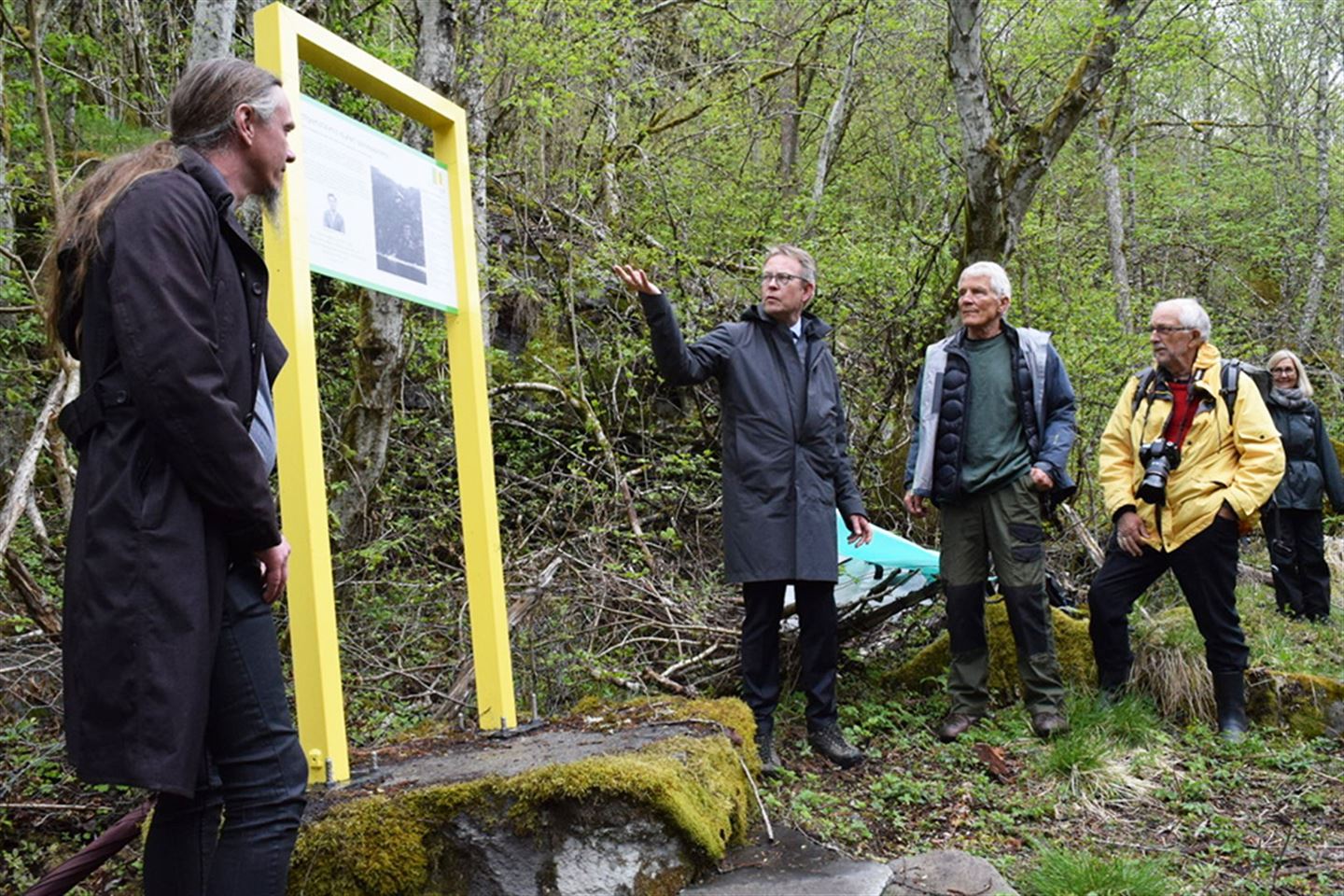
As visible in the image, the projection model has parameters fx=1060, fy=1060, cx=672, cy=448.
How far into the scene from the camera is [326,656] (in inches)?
122

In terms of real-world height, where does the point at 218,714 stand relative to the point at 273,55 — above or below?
below

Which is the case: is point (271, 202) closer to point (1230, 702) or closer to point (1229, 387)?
point (1229, 387)

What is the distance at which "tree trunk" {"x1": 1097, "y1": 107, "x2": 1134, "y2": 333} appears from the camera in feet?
46.2

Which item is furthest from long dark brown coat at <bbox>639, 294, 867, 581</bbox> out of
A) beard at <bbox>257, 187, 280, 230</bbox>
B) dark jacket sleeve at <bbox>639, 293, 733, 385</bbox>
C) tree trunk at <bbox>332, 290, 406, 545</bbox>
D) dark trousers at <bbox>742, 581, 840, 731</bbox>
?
tree trunk at <bbox>332, 290, 406, 545</bbox>

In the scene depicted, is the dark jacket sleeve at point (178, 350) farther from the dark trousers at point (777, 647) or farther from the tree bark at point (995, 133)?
the tree bark at point (995, 133)

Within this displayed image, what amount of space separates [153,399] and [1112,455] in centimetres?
461

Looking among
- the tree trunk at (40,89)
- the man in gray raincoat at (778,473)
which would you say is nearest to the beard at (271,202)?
the man in gray raincoat at (778,473)

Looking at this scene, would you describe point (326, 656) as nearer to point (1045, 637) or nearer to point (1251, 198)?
point (1045, 637)

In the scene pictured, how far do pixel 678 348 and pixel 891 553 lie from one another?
1.65 metres

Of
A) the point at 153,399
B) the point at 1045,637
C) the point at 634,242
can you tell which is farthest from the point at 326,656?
the point at 634,242

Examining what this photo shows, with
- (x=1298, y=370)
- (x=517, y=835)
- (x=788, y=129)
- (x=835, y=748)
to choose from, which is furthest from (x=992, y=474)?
(x=788, y=129)

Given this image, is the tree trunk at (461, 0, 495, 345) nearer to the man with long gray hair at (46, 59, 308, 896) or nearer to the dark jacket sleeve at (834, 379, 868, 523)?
the dark jacket sleeve at (834, 379, 868, 523)

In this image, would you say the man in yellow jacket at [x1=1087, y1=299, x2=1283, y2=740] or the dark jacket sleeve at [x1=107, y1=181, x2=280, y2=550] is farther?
the man in yellow jacket at [x1=1087, y1=299, x2=1283, y2=740]

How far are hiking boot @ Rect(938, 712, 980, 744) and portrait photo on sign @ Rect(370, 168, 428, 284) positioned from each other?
10.2 feet
